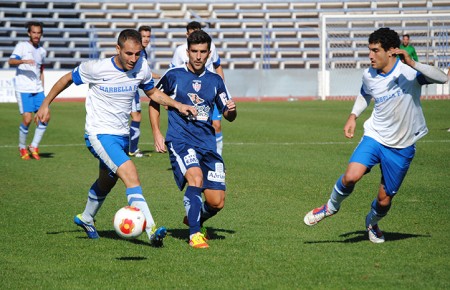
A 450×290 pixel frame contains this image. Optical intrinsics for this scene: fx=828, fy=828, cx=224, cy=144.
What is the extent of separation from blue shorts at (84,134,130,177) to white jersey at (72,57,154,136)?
55 millimetres

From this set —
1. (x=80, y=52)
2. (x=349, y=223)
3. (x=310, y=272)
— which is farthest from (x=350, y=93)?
(x=310, y=272)

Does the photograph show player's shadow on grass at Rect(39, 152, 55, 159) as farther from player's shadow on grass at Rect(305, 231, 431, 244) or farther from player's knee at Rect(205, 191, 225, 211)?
player's shadow on grass at Rect(305, 231, 431, 244)

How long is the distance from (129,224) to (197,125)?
1304 mm

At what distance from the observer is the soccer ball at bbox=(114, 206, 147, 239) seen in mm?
6844

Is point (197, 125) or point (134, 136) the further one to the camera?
point (134, 136)

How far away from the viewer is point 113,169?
757 cm

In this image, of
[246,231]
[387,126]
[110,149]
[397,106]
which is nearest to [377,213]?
[387,126]

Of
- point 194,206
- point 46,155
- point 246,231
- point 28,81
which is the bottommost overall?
point 46,155

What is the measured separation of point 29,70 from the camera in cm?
1627

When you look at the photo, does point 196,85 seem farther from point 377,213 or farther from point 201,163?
point 377,213

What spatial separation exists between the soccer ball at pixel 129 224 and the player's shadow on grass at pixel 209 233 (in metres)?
1.00

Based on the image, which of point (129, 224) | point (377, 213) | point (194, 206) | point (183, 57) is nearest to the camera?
point (129, 224)

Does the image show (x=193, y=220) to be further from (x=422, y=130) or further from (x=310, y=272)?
(x=422, y=130)

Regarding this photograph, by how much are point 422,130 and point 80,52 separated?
103ft
